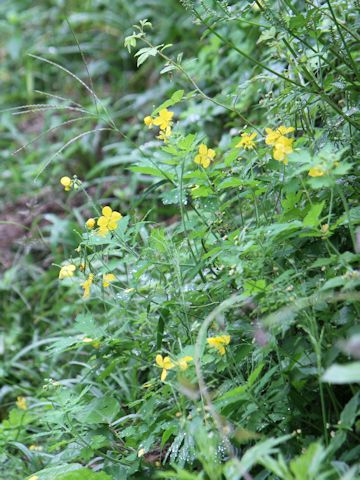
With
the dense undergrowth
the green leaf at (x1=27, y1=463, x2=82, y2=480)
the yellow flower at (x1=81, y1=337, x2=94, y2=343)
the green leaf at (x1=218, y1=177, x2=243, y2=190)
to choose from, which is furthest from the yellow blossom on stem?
the green leaf at (x1=218, y1=177, x2=243, y2=190)

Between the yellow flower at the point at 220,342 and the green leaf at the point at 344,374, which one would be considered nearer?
the green leaf at the point at 344,374

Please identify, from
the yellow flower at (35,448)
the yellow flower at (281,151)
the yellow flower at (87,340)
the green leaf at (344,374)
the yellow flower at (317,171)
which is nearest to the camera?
the green leaf at (344,374)

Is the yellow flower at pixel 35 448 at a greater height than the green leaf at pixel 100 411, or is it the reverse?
the green leaf at pixel 100 411

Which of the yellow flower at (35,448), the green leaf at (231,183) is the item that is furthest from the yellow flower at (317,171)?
the yellow flower at (35,448)

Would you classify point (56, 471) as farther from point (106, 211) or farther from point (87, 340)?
point (106, 211)

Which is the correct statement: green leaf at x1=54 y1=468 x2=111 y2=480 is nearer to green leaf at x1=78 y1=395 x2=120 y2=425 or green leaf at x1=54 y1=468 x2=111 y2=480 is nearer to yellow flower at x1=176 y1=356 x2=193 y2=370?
green leaf at x1=78 y1=395 x2=120 y2=425

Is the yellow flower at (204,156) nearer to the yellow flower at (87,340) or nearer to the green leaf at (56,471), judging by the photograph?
the yellow flower at (87,340)

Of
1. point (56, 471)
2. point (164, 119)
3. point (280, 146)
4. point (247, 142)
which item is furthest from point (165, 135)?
point (56, 471)

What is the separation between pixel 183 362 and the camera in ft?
4.31

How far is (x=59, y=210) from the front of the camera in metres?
3.49

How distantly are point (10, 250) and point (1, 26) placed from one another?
188 cm

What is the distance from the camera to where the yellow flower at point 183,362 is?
130cm

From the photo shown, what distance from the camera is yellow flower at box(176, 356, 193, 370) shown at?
1.30 metres

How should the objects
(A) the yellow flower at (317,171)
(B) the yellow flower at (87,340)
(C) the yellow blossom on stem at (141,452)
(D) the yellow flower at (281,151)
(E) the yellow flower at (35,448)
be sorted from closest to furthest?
(A) the yellow flower at (317,171) < (D) the yellow flower at (281,151) < (C) the yellow blossom on stem at (141,452) < (B) the yellow flower at (87,340) < (E) the yellow flower at (35,448)
